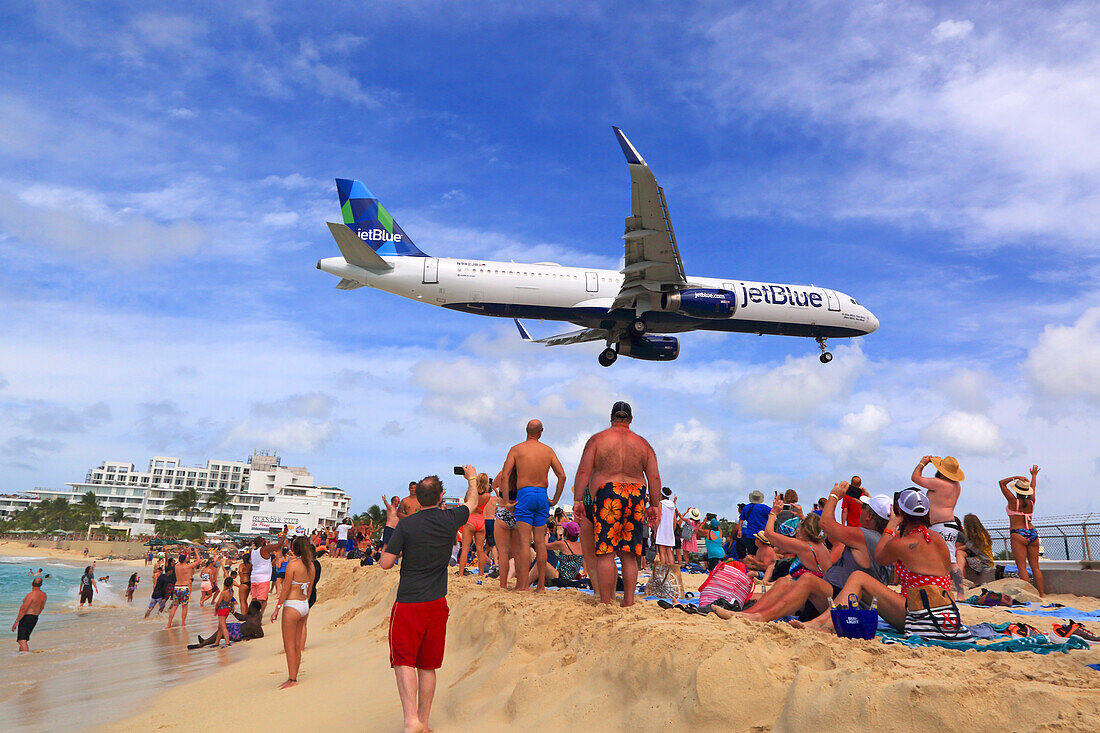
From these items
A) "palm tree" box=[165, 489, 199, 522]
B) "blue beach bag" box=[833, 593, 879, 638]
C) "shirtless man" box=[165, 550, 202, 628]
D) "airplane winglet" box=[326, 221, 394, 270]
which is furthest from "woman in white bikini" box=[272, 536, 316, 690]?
"palm tree" box=[165, 489, 199, 522]

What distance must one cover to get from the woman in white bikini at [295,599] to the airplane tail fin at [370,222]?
18.7 m

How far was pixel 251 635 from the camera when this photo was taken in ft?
38.7

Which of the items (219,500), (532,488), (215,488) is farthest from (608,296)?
(215,488)

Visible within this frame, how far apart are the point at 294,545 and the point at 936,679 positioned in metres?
5.63

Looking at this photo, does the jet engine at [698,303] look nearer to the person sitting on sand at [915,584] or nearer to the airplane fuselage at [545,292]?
the airplane fuselage at [545,292]

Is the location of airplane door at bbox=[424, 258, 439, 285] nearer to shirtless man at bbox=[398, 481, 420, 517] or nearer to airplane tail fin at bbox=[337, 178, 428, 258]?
airplane tail fin at bbox=[337, 178, 428, 258]

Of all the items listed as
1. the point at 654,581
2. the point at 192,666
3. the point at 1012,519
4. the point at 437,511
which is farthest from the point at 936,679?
the point at 192,666

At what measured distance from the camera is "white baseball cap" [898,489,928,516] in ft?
15.9

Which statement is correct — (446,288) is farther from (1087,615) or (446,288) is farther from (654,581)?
(1087,615)

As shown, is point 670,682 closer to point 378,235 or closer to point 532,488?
point 532,488

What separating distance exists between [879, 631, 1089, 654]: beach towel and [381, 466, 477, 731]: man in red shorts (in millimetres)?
2788

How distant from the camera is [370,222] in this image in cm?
2572

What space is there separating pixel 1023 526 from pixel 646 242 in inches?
488

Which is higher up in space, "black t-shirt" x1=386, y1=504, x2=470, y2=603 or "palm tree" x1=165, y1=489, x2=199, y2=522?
"black t-shirt" x1=386, y1=504, x2=470, y2=603
